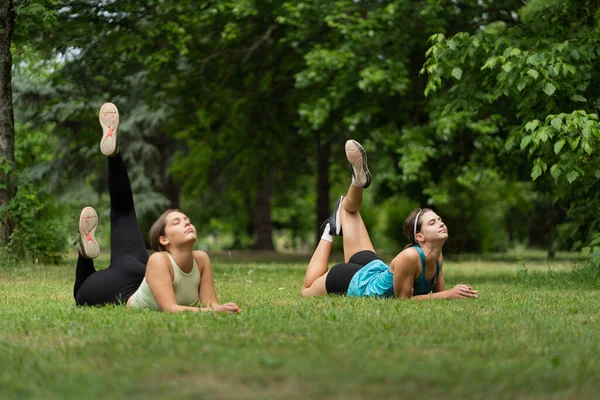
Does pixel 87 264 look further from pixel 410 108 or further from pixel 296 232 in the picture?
pixel 296 232

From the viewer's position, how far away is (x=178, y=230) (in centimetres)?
729

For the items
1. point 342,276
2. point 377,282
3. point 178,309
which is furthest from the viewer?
point 342,276

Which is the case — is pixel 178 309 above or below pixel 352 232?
below

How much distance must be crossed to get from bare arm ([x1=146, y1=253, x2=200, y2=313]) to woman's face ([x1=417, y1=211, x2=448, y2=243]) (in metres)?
2.46

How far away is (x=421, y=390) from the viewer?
4.39 meters

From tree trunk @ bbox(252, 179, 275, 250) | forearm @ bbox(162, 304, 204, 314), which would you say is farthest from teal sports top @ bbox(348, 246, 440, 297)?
tree trunk @ bbox(252, 179, 275, 250)

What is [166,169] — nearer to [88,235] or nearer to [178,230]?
[88,235]

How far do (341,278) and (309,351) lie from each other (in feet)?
13.0

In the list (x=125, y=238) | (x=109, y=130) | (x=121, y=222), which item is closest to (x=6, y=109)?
(x=109, y=130)

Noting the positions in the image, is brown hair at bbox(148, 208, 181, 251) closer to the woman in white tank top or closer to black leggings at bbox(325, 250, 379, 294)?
the woman in white tank top

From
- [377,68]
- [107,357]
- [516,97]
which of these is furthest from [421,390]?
[377,68]

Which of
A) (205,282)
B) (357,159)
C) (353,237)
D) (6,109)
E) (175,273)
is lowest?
(205,282)

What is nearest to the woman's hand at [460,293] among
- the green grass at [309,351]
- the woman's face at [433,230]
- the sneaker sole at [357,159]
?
the green grass at [309,351]

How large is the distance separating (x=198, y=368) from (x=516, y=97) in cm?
807
